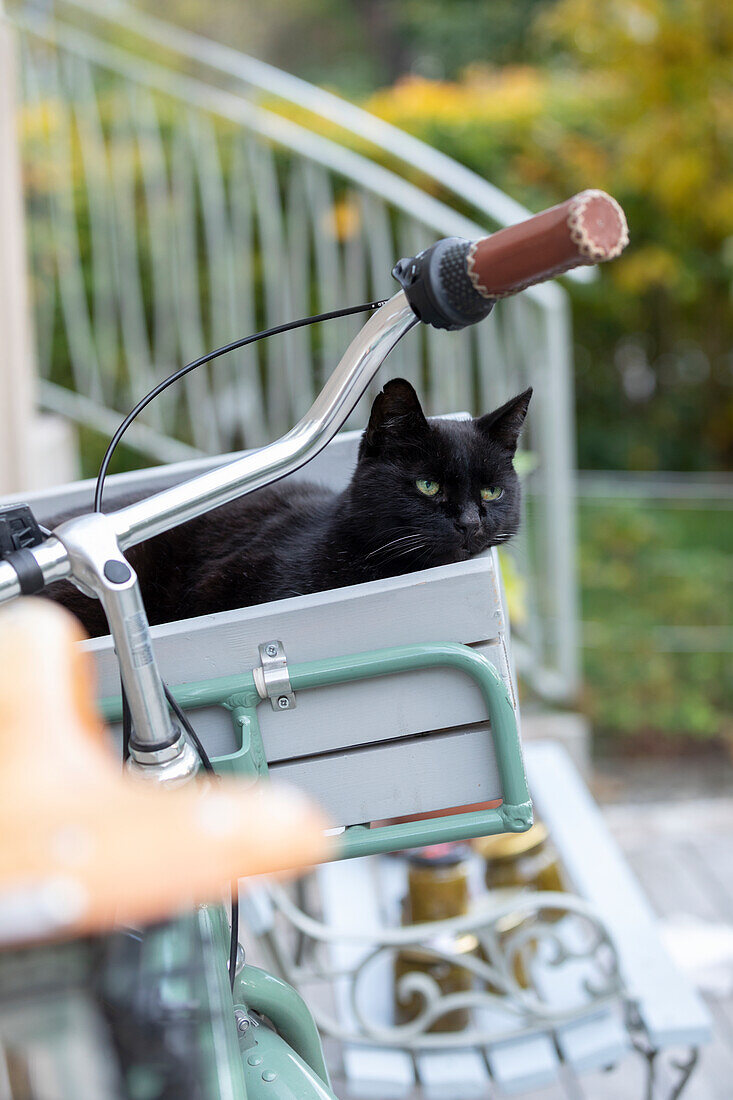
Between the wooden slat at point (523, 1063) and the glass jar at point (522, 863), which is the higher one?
the glass jar at point (522, 863)

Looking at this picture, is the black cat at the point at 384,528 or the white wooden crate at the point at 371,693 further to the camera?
the black cat at the point at 384,528

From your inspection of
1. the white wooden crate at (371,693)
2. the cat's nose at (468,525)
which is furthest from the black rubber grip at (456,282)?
the cat's nose at (468,525)

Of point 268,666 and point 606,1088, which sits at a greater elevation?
point 268,666

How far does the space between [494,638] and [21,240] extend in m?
1.99

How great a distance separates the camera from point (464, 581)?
62cm

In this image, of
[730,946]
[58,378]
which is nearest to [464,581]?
[730,946]

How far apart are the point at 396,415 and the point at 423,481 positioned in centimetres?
6

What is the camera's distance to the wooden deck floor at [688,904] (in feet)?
5.49

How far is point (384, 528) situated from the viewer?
0.78 m

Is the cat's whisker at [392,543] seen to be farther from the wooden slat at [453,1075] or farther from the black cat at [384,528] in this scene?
the wooden slat at [453,1075]

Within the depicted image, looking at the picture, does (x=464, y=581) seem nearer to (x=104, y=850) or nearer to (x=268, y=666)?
(x=268, y=666)

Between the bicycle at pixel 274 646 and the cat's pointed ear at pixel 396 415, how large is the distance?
8.0 inches

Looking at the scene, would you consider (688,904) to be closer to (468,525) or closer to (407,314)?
(468,525)

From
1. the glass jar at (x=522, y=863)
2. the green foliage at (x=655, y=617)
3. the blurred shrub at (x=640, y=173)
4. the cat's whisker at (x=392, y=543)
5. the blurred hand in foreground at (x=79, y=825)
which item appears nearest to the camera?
the blurred hand in foreground at (x=79, y=825)
